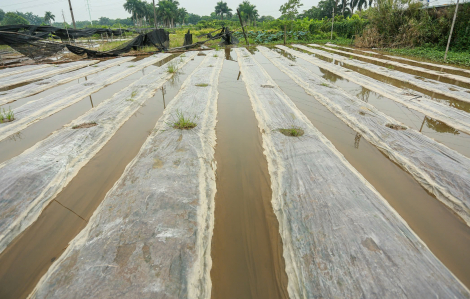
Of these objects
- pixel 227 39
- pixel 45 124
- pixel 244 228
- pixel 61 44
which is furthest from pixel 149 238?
pixel 227 39

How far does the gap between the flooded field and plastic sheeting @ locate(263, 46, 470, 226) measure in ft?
0.05

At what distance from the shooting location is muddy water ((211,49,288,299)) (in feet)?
4.56

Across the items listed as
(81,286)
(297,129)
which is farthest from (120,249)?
(297,129)

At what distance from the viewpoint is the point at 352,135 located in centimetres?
319

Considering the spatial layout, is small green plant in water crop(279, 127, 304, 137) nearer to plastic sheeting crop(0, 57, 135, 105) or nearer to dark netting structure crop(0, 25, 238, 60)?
plastic sheeting crop(0, 57, 135, 105)

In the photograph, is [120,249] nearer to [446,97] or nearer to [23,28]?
[446,97]

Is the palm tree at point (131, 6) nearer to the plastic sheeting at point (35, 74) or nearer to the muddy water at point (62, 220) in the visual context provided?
the plastic sheeting at point (35, 74)

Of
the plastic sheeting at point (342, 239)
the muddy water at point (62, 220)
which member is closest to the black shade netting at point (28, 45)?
the muddy water at point (62, 220)

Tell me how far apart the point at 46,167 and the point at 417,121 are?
15.0 ft

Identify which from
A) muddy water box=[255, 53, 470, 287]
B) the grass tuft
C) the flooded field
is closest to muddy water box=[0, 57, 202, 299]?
the flooded field

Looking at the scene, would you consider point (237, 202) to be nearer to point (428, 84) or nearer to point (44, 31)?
point (428, 84)

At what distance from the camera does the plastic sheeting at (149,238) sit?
4.12 ft

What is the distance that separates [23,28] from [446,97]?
53.4 feet

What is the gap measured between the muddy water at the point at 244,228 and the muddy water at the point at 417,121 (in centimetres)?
220
